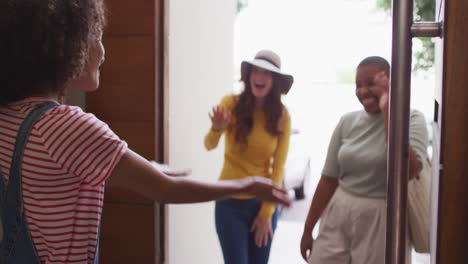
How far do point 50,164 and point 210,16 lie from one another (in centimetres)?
219

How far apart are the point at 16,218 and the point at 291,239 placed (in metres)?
3.34

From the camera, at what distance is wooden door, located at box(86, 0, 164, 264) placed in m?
1.93

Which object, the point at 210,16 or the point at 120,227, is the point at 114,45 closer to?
the point at 120,227

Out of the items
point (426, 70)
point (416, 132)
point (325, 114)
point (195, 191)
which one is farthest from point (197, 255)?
point (325, 114)

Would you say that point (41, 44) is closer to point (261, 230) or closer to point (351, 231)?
point (351, 231)

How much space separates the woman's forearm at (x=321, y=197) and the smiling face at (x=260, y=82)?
2.01 feet

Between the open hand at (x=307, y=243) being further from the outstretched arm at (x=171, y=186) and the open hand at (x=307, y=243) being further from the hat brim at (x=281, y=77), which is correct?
the outstretched arm at (x=171, y=186)

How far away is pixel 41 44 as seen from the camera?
788 millimetres

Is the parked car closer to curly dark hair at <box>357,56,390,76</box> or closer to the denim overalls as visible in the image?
curly dark hair at <box>357,56,390,76</box>

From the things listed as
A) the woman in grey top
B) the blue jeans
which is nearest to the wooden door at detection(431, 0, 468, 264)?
the woman in grey top

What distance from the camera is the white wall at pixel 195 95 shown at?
7.38 feet

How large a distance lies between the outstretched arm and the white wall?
120cm

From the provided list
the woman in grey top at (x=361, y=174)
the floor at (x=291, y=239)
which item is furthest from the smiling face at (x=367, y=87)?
the floor at (x=291, y=239)

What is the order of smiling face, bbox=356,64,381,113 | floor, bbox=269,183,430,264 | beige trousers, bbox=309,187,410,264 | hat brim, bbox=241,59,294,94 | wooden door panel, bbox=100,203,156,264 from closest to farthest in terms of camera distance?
beige trousers, bbox=309,187,410,264
smiling face, bbox=356,64,381,113
wooden door panel, bbox=100,203,156,264
hat brim, bbox=241,59,294,94
floor, bbox=269,183,430,264
